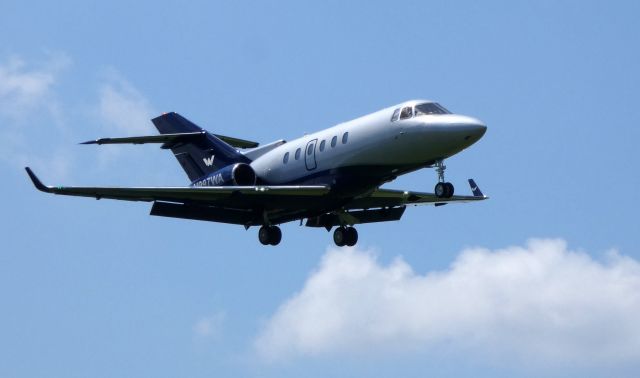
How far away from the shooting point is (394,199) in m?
40.8

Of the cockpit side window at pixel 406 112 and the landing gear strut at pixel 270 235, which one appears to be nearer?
the cockpit side window at pixel 406 112

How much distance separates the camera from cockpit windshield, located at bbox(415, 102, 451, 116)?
35844mm

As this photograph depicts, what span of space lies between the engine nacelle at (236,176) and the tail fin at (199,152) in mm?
1095

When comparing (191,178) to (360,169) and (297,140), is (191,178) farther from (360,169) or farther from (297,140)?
(360,169)

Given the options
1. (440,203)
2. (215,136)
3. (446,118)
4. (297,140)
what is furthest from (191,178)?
(446,118)

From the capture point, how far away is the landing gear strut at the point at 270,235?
3975 centimetres

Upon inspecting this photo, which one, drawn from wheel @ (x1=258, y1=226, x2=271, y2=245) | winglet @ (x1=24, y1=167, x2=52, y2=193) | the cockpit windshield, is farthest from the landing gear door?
winglet @ (x1=24, y1=167, x2=52, y2=193)

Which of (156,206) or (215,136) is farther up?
(215,136)

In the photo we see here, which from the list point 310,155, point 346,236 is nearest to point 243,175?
point 310,155

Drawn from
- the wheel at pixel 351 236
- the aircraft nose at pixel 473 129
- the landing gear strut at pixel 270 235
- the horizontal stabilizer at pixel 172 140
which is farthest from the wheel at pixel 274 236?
the aircraft nose at pixel 473 129

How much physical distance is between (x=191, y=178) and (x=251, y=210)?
13.0ft

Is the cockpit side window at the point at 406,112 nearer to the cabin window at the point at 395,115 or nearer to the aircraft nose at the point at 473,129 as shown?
the cabin window at the point at 395,115

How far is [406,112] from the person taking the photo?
36031 millimetres

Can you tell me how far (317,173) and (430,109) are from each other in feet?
13.6
